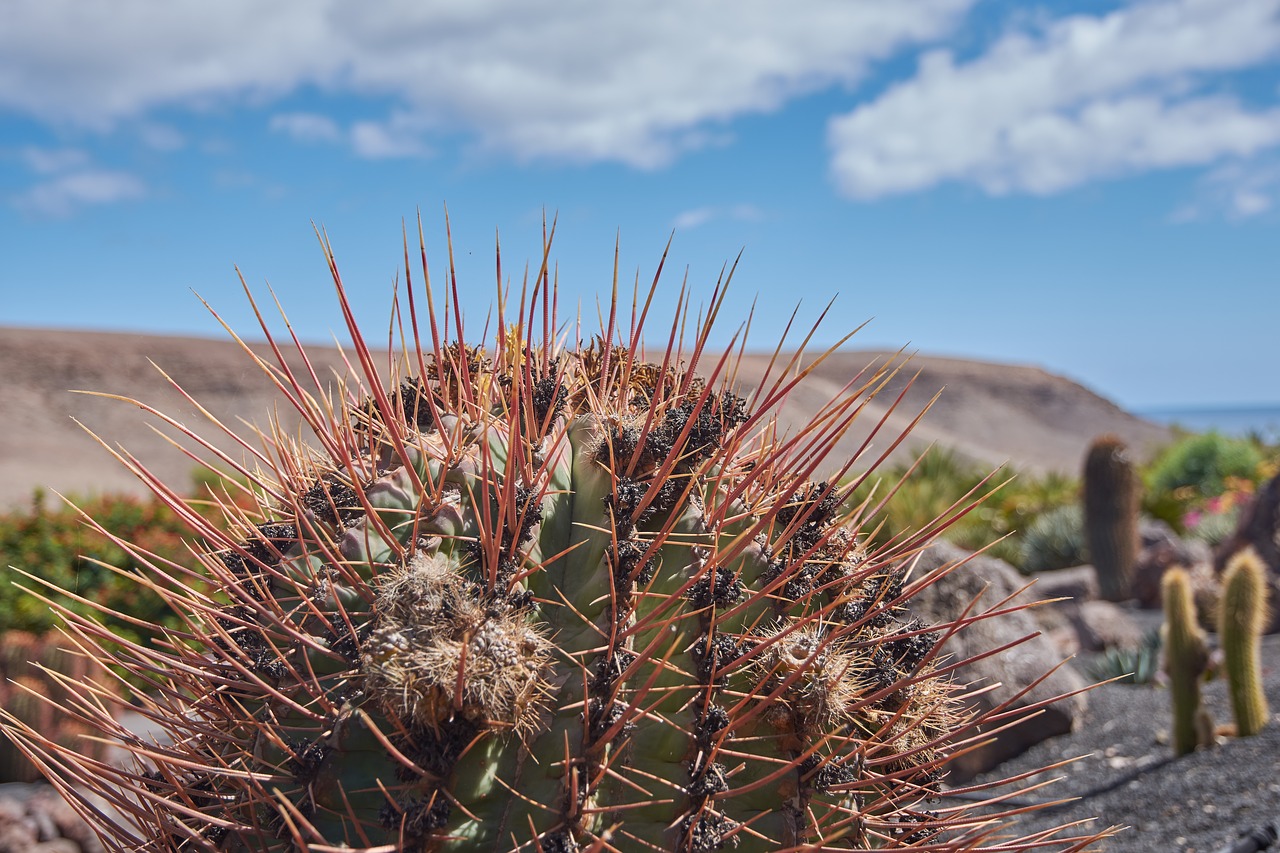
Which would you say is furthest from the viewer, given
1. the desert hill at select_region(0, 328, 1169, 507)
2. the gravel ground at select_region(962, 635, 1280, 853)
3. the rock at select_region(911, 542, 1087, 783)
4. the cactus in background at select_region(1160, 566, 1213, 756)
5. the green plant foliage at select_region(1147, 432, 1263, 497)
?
the green plant foliage at select_region(1147, 432, 1263, 497)

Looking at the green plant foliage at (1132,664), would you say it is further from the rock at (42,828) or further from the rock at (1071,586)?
the rock at (42,828)

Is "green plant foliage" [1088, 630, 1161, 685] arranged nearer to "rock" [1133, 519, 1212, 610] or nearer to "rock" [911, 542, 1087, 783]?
"rock" [911, 542, 1087, 783]

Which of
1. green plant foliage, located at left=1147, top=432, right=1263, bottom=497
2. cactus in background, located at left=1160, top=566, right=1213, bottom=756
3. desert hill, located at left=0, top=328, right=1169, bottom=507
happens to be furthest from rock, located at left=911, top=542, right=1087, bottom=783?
green plant foliage, located at left=1147, top=432, right=1263, bottom=497

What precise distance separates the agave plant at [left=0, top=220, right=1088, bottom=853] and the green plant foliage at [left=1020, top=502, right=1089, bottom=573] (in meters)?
16.5

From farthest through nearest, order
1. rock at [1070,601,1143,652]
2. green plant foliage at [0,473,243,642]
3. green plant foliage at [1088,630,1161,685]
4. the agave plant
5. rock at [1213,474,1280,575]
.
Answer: rock at [1213,474,1280,575], rock at [1070,601,1143,652], green plant foliage at [0,473,243,642], green plant foliage at [1088,630,1161,685], the agave plant

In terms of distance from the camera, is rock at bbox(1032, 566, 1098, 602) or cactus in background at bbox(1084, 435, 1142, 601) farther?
cactus in background at bbox(1084, 435, 1142, 601)

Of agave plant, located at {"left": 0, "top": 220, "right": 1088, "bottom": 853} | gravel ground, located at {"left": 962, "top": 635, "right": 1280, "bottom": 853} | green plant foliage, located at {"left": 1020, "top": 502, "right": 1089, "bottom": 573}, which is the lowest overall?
green plant foliage, located at {"left": 1020, "top": 502, "right": 1089, "bottom": 573}

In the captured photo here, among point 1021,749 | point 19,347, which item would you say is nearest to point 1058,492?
point 1021,749

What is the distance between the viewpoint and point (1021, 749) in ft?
22.8

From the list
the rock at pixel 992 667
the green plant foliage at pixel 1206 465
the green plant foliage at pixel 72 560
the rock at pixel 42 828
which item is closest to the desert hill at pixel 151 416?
the green plant foliage at pixel 72 560

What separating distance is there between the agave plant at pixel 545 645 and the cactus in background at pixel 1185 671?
4402 millimetres

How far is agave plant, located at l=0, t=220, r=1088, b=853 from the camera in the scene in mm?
1619

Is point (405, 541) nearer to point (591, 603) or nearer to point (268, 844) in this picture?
point (591, 603)

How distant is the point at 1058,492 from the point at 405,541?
21806 millimetres
